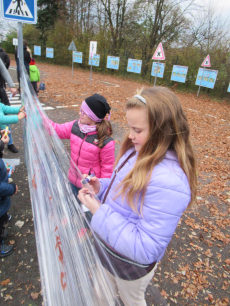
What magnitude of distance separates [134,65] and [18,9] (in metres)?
18.4

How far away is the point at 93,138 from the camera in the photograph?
222cm

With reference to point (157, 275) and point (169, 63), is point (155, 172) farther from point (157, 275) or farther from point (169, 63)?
point (169, 63)

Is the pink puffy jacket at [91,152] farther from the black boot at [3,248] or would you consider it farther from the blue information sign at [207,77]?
the blue information sign at [207,77]

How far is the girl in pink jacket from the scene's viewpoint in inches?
83.2

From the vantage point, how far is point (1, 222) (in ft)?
7.67

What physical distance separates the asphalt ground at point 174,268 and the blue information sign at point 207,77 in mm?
13973

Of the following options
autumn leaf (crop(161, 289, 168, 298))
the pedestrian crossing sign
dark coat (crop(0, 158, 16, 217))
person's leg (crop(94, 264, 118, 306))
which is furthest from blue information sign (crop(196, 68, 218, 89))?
person's leg (crop(94, 264, 118, 306))

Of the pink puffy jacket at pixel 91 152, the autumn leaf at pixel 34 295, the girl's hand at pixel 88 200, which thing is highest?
the girl's hand at pixel 88 200

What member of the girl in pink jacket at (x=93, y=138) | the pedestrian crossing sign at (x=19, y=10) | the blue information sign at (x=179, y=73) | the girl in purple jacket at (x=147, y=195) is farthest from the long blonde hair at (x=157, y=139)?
the blue information sign at (x=179, y=73)

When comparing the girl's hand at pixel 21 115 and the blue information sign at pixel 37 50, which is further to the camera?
the blue information sign at pixel 37 50

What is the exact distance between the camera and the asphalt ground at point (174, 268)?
206 cm

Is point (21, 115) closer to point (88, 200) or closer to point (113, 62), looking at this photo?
point (88, 200)

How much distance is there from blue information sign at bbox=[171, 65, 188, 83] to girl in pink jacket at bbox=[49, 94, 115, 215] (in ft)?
52.3

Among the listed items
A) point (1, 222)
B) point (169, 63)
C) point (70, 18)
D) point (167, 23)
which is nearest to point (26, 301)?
point (1, 222)
